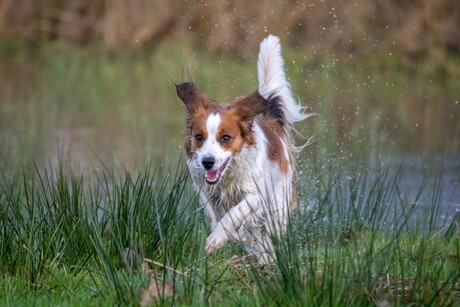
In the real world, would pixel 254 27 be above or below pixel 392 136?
above

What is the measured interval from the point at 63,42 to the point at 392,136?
1203 cm

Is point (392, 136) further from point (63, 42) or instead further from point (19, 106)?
point (63, 42)

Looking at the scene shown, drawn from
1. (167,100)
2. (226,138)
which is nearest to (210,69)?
(167,100)

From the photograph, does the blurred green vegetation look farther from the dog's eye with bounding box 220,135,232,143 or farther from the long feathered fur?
the dog's eye with bounding box 220,135,232,143

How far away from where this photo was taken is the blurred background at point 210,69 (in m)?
13.5

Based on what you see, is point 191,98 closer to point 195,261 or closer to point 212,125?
point 212,125

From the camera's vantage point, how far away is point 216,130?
6.91 m

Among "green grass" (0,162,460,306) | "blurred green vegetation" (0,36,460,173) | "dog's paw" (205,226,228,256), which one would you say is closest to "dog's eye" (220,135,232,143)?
"green grass" (0,162,460,306)

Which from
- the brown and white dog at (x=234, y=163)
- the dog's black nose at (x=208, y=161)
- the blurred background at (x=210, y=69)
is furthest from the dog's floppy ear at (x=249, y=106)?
the blurred background at (x=210, y=69)

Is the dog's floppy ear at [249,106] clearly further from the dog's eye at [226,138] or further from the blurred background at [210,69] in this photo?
the blurred background at [210,69]

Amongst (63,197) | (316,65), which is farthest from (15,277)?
(316,65)

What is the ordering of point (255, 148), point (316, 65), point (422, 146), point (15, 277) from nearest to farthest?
point (15, 277)
point (255, 148)
point (422, 146)
point (316, 65)

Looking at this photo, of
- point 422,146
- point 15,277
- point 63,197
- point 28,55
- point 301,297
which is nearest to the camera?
point 301,297

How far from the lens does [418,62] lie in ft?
64.5
